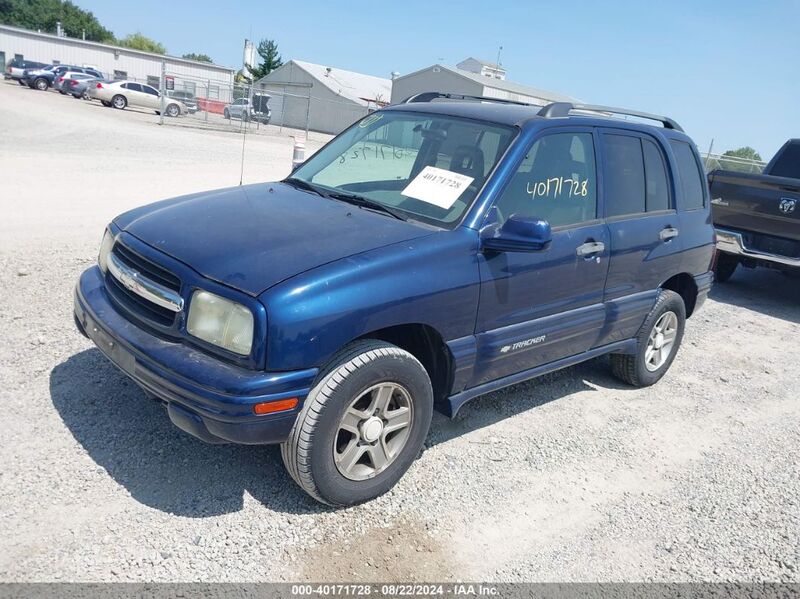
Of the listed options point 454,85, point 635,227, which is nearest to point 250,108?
point 454,85

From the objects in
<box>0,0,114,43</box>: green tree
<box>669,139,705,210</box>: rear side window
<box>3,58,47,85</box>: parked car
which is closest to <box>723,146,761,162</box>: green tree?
<box>669,139,705,210</box>: rear side window

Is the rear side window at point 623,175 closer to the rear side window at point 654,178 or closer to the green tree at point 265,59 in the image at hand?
the rear side window at point 654,178

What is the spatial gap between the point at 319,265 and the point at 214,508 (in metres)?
1.28

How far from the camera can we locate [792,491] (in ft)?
13.3

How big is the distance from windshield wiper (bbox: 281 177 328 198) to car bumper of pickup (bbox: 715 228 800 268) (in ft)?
20.5

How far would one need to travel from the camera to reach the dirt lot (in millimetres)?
2906

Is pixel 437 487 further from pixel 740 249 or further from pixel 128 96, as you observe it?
pixel 128 96

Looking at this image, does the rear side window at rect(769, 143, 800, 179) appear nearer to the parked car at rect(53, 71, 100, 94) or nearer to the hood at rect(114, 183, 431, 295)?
the hood at rect(114, 183, 431, 295)

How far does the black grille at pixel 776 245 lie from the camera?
8.03m

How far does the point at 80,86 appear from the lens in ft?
121

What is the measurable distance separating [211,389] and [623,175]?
317 cm

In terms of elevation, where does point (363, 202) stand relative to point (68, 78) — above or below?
above

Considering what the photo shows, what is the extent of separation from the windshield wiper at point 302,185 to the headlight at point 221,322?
133cm

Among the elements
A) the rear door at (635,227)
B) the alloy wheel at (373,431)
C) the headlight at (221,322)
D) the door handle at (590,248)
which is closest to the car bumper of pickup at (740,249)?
the rear door at (635,227)
